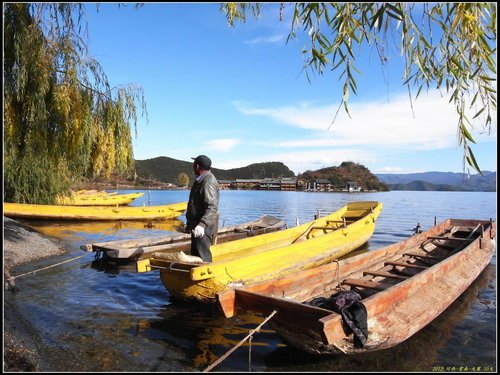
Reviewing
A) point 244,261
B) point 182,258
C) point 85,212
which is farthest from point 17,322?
point 85,212

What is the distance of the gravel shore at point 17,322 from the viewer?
13.9 ft

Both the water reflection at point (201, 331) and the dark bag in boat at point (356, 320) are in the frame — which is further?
the water reflection at point (201, 331)

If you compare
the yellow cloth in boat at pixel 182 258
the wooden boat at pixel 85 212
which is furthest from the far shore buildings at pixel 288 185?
the yellow cloth in boat at pixel 182 258

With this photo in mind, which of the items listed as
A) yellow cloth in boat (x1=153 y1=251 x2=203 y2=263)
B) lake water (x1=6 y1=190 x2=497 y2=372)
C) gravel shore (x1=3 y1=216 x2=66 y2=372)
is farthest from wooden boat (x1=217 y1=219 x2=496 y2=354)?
gravel shore (x1=3 y1=216 x2=66 y2=372)

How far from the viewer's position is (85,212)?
2047cm

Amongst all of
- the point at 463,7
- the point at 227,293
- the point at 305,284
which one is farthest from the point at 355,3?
the point at 305,284

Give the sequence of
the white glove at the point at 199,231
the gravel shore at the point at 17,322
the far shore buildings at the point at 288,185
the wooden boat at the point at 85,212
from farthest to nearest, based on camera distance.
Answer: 1. the far shore buildings at the point at 288,185
2. the wooden boat at the point at 85,212
3. the white glove at the point at 199,231
4. the gravel shore at the point at 17,322

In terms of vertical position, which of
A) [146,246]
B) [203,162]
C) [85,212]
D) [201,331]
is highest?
[203,162]

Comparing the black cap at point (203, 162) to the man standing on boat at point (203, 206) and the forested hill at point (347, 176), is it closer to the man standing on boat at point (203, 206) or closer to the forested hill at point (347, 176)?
the man standing on boat at point (203, 206)

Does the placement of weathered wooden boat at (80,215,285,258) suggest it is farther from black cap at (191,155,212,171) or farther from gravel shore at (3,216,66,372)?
black cap at (191,155,212,171)

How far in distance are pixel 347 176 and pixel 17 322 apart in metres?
145

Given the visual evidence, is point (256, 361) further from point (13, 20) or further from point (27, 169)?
point (27, 169)

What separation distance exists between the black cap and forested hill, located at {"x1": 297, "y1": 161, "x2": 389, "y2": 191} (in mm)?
132470

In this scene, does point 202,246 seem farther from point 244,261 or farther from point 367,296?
point 367,296
